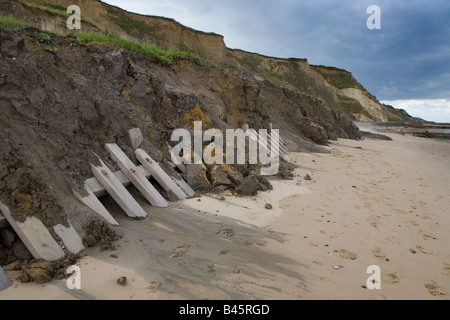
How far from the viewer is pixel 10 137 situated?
3.74 m

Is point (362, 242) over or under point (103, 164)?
under

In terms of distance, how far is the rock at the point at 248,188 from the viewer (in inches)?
234

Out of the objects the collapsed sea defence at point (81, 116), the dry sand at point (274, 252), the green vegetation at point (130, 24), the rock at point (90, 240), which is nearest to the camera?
the dry sand at point (274, 252)

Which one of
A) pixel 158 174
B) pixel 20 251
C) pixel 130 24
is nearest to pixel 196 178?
pixel 158 174

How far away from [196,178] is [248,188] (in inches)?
43.2

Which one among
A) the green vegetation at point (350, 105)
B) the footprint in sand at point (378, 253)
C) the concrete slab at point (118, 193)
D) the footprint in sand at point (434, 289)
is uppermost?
the green vegetation at point (350, 105)

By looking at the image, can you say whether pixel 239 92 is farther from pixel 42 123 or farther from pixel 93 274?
pixel 93 274

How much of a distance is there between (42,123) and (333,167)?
871 cm

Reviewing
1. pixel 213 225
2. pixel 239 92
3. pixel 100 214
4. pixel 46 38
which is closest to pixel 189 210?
pixel 213 225

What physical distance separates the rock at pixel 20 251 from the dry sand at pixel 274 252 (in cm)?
46

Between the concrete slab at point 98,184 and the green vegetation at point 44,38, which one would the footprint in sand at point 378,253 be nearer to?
the concrete slab at point 98,184

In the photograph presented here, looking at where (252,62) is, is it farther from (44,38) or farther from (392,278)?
(392,278)

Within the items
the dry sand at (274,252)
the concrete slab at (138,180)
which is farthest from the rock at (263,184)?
the concrete slab at (138,180)
